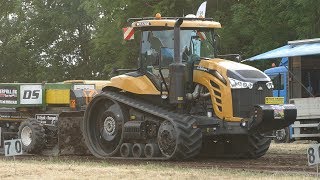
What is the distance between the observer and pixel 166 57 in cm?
1873

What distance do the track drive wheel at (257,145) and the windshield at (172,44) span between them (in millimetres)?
2092

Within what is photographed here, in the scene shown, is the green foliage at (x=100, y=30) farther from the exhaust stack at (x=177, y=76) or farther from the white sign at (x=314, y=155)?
the white sign at (x=314, y=155)

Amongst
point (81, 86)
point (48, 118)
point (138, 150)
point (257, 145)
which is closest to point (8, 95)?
point (48, 118)

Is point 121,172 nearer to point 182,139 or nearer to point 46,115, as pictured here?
point 182,139

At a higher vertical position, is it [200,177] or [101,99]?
[101,99]

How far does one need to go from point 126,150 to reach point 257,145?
2970 mm

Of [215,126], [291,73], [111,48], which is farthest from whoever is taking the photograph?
[111,48]

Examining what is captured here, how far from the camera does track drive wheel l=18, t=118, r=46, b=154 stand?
21.8 m

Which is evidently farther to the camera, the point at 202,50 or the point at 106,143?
the point at 106,143

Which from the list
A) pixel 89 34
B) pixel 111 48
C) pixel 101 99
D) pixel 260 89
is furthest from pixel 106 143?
pixel 89 34

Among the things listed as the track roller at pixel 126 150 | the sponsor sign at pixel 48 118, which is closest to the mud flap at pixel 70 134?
the sponsor sign at pixel 48 118

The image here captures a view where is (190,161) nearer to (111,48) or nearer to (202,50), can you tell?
(202,50)

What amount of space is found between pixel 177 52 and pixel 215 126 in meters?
1.82

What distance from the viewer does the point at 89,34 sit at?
58562 millimetres
